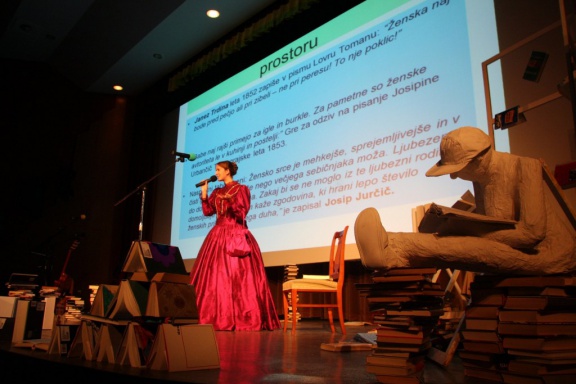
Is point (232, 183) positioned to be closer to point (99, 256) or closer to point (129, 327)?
point (129, 327)

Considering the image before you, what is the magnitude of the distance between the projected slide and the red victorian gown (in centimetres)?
56

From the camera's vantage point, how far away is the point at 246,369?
1.60m

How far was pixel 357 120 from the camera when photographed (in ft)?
12.7

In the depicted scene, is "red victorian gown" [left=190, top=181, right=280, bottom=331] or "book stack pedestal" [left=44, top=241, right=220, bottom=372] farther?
"red victorian gown" [left=190, top=181, right=280, bottom=331]

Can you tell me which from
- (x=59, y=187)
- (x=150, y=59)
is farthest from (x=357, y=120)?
(x=59, y=187)

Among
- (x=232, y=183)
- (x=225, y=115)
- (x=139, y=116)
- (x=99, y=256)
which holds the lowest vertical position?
(x=99, y=256)

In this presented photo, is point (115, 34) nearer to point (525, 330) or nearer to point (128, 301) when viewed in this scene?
point (128, 301)

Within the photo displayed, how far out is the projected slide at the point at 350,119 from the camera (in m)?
3.29

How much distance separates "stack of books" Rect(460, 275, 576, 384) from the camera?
120 centimetres

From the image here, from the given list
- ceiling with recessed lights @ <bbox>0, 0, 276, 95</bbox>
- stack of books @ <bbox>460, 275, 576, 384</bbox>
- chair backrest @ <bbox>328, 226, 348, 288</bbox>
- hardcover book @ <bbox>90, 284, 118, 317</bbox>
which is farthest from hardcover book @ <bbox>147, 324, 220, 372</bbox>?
ceiling with recessed lights @ <bbox>0, 0, 276, 95</bbox>

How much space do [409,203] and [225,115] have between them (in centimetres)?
280

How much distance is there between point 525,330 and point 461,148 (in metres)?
0.54

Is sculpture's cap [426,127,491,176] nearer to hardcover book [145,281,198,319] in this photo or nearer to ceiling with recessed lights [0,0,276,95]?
hardcover book [145,281,198,319]

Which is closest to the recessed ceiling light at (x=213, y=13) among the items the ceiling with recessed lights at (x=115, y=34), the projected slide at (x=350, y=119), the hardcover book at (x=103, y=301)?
the ceiling with recessed lights at (x=115, y=34)
